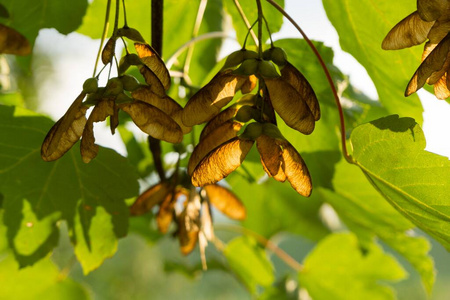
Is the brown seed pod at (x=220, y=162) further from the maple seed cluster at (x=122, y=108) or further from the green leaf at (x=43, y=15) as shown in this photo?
the green leaf at (x=43, y=15)

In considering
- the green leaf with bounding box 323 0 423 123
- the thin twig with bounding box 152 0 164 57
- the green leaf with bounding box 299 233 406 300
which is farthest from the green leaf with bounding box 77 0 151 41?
the green leaf with bounding box 299 233 406 300

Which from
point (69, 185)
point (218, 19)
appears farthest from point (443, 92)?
point (218, 19)

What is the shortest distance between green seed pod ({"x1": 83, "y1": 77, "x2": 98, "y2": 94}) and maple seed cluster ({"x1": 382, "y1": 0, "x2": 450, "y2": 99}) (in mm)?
363

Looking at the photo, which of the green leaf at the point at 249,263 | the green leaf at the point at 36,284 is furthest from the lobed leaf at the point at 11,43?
the green leaf at the point at 249,263

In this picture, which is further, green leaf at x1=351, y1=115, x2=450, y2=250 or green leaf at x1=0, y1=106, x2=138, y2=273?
green leaf at x1=0, y1=106, x2=138, y2=273

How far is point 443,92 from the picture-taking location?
67 centimetres

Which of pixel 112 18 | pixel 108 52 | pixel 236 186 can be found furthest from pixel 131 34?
pixel 236 186

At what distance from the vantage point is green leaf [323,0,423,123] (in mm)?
935

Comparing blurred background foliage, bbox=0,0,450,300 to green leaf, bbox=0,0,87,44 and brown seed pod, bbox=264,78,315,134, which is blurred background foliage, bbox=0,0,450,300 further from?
brown seed pod, bbox=264,78,315,134

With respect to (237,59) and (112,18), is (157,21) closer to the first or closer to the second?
(237,59)

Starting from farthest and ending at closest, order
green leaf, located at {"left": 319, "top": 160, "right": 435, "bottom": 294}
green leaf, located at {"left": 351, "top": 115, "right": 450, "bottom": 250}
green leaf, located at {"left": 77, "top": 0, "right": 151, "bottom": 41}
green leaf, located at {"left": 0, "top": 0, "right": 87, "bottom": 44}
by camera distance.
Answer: green leaf, located at {"left": 77, "top": 0, "right": 151, "bottom": 41} → green leaf, located at {"left": 319, "top": 160, "right": 435, "bottom": 294} → green leaf, located at {"left": 0, "top": 0, "right": 87, "bottom": 44} → green leaf, located at {"left": 351, "top": 115, "right": 450, "bottom": 250}

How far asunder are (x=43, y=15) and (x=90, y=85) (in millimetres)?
471

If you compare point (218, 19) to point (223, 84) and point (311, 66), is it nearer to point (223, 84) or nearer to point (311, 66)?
point (311, 66)

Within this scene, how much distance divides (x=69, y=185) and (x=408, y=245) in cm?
81
